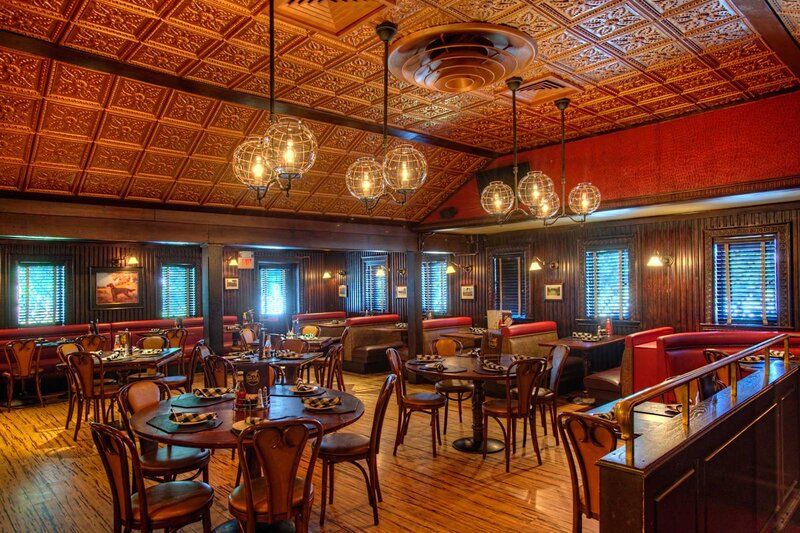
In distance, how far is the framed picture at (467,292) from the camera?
37.4ft

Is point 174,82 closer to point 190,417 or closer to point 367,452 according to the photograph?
point 190,417

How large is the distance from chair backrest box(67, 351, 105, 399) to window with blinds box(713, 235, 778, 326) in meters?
8.30

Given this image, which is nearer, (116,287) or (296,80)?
(296,80)

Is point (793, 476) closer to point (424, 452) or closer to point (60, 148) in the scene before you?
point (424, 452)

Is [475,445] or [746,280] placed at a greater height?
[746,280]

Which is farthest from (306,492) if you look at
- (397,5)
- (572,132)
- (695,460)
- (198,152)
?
(572,132)

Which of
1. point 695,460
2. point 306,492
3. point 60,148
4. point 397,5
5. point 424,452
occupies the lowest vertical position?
point 424,452

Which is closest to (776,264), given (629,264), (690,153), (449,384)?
(629,264)

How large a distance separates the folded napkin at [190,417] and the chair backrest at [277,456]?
0.59m

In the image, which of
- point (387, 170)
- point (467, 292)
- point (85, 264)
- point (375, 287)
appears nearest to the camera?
point (387, 170)

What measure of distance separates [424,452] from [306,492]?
8.28 feet

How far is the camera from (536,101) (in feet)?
19.3

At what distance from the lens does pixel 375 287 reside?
A: 1417 centimetres

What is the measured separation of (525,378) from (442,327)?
5233mm
